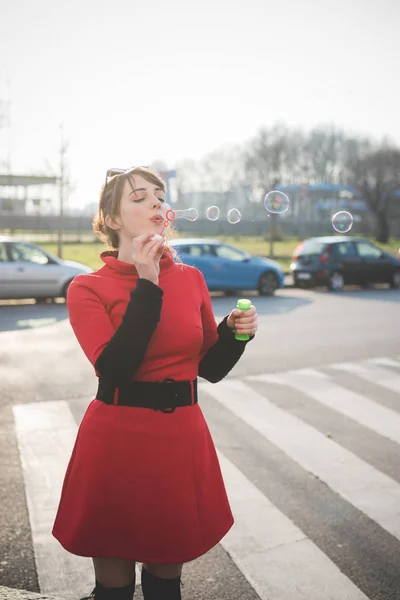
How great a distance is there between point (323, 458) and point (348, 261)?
13486 mm

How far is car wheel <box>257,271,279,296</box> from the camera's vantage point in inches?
637

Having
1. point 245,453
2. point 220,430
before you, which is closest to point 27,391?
point 220,430

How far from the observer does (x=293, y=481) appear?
4.44 m

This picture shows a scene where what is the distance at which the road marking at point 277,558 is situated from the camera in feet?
10.1

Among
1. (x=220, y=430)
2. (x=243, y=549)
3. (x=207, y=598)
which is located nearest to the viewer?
(x=207, y=598)

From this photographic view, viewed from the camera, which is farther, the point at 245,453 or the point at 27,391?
the point at 27,391

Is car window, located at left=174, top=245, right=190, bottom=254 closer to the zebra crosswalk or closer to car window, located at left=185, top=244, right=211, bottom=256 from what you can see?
car window, located at left=185, top=244, right=211, bottom=256

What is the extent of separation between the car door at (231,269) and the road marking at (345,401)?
7.79 meters

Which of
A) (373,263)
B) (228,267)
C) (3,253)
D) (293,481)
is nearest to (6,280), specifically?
(3,253)

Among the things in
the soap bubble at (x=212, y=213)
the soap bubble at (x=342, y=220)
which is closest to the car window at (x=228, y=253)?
the soap bubble at (x=342, y=220)

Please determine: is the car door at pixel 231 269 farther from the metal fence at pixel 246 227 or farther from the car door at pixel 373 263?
the metal fence at pixel 246 227

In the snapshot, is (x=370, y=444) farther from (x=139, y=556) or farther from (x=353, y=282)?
(x=353, y=282)

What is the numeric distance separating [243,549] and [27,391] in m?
3.95

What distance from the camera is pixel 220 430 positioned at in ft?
18.1
